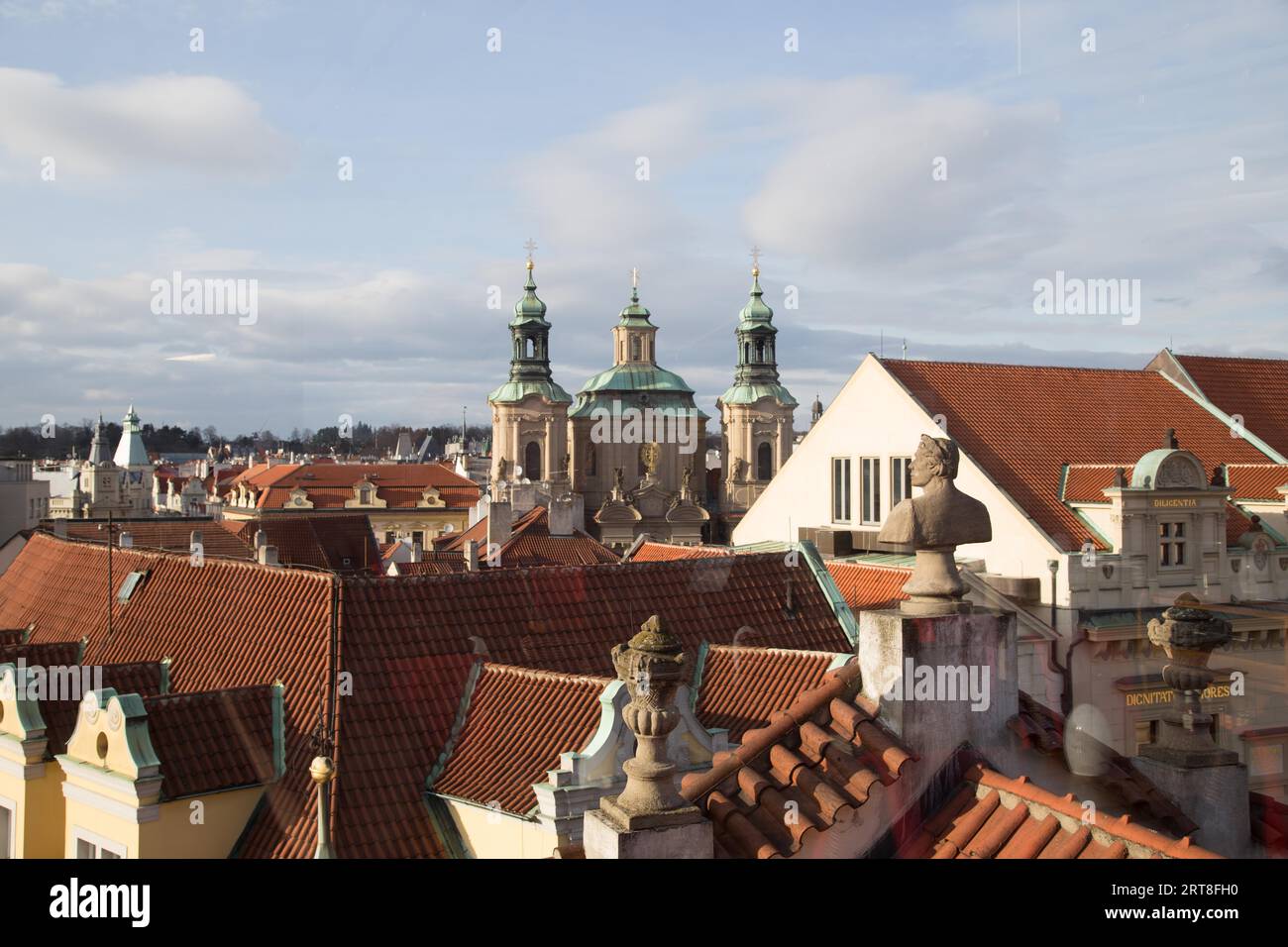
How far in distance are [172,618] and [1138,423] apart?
23.6 metres

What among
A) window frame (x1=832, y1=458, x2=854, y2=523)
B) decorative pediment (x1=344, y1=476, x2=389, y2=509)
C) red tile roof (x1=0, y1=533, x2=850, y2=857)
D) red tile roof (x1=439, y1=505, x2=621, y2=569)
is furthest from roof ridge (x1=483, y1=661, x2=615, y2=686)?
decorative pediment (x1=344, y1=476, x2=389, y2=509)

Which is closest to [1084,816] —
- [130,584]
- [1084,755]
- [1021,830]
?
[1021,830]

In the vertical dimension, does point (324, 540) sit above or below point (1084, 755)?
below

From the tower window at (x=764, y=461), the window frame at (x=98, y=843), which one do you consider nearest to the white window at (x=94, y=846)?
the window frame at (x=98, y=843)

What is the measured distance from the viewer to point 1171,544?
981 inches

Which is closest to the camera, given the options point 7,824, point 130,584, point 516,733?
point 7,824

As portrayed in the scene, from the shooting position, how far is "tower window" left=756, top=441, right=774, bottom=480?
10025 centimetres

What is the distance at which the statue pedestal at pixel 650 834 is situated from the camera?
593cm

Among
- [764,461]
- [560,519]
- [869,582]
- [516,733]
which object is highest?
[764,461]

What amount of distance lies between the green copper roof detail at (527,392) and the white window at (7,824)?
8433cm

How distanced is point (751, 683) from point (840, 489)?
15687 millimetres

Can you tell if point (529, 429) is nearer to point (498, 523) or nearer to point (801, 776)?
point (498, 523)

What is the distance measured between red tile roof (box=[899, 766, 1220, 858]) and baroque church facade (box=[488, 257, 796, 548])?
8574cm
